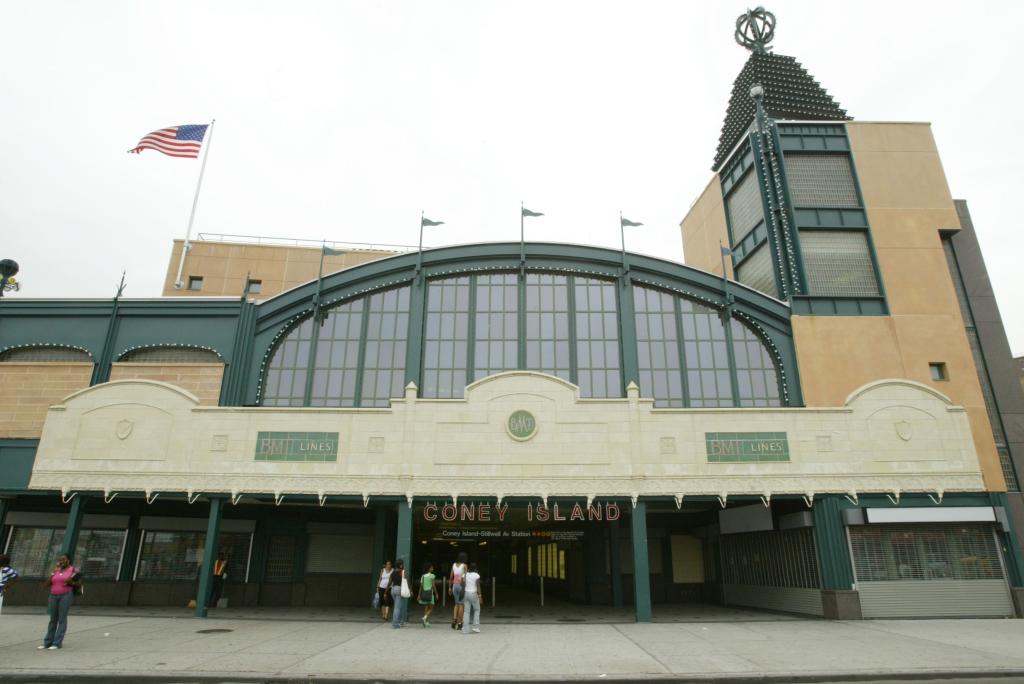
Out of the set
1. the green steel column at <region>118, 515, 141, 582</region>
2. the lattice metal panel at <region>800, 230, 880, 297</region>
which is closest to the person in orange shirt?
the green steel column at <region>118, 515, 141, 582</region>

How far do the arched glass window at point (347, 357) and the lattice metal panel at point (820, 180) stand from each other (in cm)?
1923

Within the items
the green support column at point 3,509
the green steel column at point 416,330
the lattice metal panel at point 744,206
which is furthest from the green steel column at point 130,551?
the lattice metal panel at point 744,206

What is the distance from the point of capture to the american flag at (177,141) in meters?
30.9

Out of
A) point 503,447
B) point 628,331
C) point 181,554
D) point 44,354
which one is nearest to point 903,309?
point 628,331

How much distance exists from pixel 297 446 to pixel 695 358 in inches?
656

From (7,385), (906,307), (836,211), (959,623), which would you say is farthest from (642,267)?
(7,385)

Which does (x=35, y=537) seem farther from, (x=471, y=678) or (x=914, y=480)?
(x=914, y=480)

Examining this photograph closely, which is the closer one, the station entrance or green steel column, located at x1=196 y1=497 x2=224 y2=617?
green steel column, located at x1=196 y1=497 x2=224 y2=617

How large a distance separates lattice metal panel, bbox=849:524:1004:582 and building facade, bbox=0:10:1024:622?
0.10m

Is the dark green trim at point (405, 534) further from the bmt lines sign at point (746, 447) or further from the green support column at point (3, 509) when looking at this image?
the green support column at point (3, 509)

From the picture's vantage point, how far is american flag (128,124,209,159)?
30.9 meters

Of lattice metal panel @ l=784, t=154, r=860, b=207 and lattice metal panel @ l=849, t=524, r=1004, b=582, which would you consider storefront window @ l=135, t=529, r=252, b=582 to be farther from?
lattice metal panel @ l=784, t=154, r=860, b=207

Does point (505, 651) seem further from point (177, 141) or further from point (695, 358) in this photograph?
point (177, 141)

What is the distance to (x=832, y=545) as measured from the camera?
2153cm
